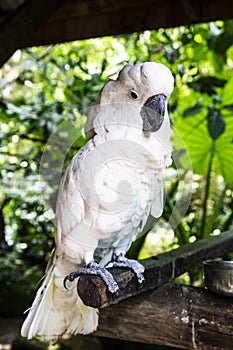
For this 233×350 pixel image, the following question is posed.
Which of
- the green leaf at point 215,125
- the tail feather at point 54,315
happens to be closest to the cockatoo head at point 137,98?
the tail feather at point 54,315

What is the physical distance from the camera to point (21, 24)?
1146 mm

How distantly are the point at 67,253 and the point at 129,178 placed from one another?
19 cm

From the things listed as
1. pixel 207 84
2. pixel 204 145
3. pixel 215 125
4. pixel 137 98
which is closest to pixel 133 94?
pixel 137 98

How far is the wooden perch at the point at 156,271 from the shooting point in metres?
0.77

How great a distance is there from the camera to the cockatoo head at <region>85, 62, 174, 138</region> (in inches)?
31.3

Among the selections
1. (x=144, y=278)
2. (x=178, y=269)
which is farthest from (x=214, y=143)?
(x=144, y=278)

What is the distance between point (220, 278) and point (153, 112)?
34 centimetres

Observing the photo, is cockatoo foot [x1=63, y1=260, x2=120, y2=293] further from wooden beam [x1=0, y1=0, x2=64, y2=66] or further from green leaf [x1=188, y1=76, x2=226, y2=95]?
green leaf [x1=188, y1=76, x2=226, y2=95]

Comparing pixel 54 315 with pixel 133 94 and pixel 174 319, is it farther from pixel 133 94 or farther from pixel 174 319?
pixel 133 94

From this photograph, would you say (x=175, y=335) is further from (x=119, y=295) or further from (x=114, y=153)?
(x=114, y=153)

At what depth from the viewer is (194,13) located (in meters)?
1.39

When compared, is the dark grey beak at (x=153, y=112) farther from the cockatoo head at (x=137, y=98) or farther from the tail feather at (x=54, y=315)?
the tail feather at (x=54, y=315)

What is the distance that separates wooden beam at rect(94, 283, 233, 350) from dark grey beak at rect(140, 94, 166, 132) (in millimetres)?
344

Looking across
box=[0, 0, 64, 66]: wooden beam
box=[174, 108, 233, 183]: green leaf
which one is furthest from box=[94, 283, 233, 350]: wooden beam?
box=[174, 108, 233, 183]: green leaf
